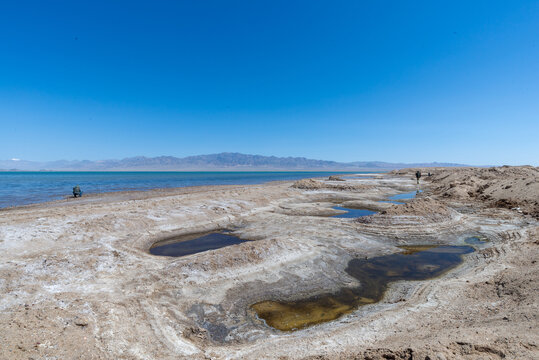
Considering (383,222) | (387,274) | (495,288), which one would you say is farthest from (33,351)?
(383,222)

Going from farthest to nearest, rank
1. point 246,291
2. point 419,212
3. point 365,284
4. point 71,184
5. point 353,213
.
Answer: point 71,184 → point 353,213 → point 419,212 → point 365,284 → point 246,291

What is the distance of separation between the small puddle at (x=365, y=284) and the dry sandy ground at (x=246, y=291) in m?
0.41

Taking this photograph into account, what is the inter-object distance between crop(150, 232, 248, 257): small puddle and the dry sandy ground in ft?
2.84

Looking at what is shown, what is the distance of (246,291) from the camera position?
27.3ft

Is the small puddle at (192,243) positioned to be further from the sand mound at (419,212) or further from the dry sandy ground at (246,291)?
the sand mound at (419,212)

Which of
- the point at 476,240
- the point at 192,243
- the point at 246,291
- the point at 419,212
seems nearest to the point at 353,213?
the point at 419,212

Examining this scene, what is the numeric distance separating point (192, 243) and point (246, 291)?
6830 millimetres

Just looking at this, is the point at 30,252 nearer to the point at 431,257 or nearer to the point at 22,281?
the point at 22,281

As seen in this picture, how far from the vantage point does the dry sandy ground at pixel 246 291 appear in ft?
16.5

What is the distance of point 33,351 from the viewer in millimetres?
4648

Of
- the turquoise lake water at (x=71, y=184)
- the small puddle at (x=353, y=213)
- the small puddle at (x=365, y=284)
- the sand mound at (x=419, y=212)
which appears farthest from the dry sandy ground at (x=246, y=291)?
the turquoise lake water at (x=71, y=184)

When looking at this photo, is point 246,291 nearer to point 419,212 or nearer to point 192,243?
point 192,243

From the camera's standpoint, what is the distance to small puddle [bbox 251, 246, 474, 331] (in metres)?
7.07

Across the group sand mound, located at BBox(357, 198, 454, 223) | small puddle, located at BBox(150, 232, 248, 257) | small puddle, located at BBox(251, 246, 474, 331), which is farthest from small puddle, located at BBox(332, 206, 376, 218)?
small puddle, located at BBox(150, 232, 248, 257)
